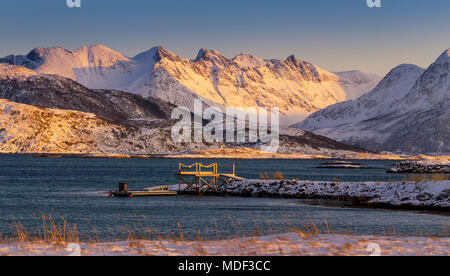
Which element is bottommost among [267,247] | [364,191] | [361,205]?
[361,205]

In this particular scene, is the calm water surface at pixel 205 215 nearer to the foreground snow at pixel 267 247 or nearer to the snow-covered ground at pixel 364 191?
the snow-covered ground at pixel 364 191

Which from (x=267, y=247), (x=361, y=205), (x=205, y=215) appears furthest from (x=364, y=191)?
(x=267, y=247)

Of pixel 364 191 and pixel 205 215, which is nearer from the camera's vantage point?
pixel 205 215

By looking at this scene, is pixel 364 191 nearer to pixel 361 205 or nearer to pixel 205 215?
pixel 361 205

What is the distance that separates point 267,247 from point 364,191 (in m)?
42.0

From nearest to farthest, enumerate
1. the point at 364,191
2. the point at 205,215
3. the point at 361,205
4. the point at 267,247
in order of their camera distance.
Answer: the point at 267,247, the point at 205,215, the point at 361,205, the point at 364,191

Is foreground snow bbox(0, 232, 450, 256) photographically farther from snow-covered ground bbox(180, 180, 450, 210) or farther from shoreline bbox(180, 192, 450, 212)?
snow-covered ground bbox(180, 180, 450, 210)

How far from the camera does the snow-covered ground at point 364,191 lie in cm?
5406

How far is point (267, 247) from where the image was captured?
71.8ft

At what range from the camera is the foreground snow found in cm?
2072

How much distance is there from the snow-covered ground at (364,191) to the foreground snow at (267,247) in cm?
3064

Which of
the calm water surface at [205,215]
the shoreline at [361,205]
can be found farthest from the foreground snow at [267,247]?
the shoreline at [361,205]

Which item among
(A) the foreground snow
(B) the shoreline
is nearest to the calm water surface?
(B) the shoreline
